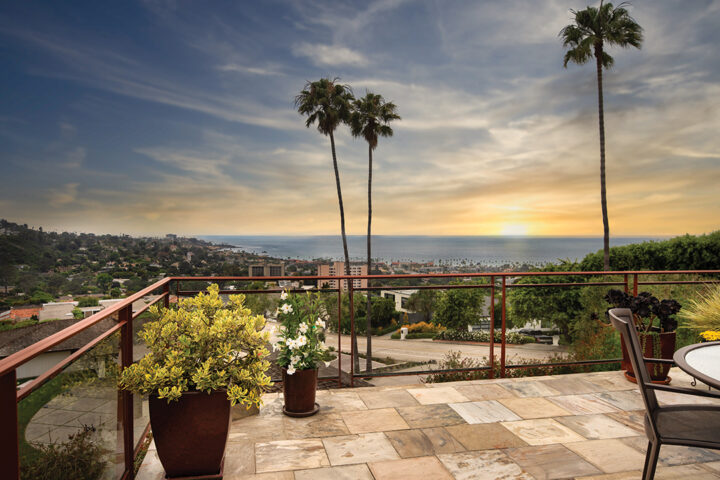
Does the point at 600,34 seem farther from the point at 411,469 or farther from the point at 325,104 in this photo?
the point at 411,469

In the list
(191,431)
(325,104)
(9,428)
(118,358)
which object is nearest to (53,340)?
(9,428)

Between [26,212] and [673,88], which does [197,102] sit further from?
[673,88]

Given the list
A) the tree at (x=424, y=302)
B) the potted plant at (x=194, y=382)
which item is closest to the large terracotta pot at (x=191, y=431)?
the potted plant at (x=194, y=382)

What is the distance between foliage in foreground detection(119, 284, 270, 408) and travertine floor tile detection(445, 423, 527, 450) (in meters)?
1.40

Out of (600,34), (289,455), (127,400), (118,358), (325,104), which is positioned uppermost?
(600,34)

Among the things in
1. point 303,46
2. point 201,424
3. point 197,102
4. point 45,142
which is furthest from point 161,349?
point 45,142

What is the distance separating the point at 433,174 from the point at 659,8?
31.0 meters

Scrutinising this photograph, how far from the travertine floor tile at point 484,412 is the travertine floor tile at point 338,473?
103 cm

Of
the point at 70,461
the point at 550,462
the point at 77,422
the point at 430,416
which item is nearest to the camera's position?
the point at 70,461

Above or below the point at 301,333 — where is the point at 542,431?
below

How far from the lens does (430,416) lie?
3236 millimetres

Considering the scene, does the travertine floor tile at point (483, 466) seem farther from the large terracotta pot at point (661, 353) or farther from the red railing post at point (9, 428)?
the large terracotta pot at point (661, 353)

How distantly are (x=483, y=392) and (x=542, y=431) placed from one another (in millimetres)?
792

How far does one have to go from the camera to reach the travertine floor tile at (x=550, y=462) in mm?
2418
